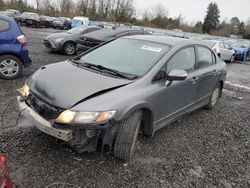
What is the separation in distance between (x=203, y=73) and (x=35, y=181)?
3.46 m

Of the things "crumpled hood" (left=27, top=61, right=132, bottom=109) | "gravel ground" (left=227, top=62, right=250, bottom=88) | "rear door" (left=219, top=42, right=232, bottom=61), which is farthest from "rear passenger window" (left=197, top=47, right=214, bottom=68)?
"rear door" (left=219, top=42, right=232, bottom=61)

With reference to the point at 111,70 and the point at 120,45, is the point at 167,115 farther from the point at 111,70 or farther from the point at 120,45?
the point at 120,45

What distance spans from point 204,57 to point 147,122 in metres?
2.21

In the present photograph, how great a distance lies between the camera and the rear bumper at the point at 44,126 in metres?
3.06

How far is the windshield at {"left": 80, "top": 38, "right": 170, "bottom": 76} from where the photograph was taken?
156 inches

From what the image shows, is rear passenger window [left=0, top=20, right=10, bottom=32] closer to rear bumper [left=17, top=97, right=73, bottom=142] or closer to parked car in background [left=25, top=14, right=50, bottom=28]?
rear bumper [left=17, top=97, right=73, bottom=142]

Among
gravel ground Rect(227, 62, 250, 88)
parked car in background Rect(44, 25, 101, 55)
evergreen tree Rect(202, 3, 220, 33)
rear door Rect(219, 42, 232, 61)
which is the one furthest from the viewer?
evergreen tree Rect(202, 3, 220, 33)

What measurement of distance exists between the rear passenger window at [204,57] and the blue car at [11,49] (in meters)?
4.44

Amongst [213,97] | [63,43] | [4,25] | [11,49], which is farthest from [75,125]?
[63,43]

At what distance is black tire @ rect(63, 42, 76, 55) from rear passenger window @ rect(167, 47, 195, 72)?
873 cm

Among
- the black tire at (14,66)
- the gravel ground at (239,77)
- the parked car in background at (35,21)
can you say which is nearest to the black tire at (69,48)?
the black tire at (14,66)

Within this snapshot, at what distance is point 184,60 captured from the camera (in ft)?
15.0

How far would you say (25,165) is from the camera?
3326 millimetres

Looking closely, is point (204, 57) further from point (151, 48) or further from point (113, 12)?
point (113, 12)
